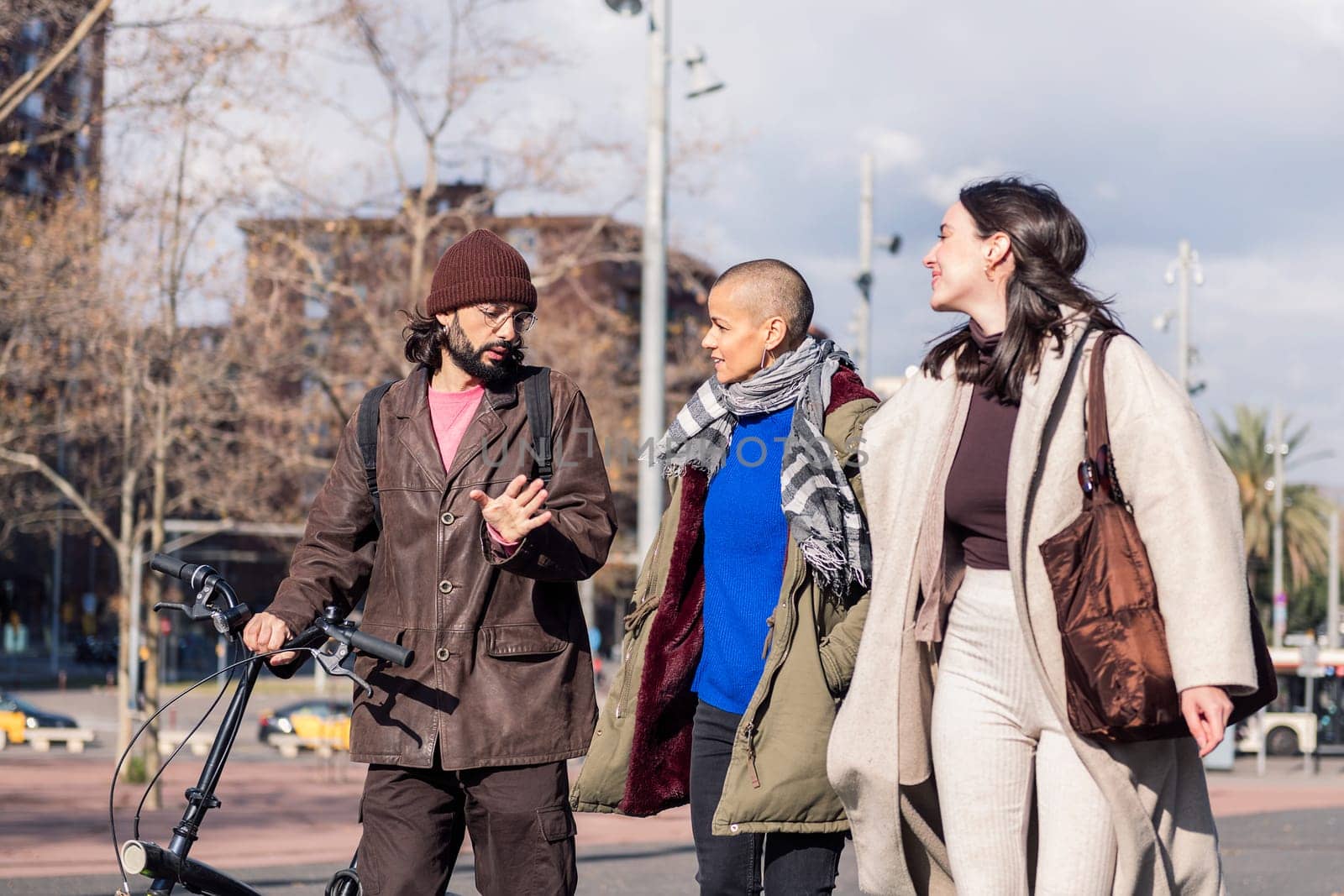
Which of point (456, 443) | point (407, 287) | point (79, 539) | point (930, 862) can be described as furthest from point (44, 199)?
point (79, 539)

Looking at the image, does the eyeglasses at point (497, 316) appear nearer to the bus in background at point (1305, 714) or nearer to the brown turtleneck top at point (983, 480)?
the brown turtleneck top at point (983, 480)

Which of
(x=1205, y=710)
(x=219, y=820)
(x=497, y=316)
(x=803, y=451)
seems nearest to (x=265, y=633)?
(x=497, y=316)

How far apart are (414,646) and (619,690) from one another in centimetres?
58

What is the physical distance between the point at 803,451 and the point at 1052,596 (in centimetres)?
94

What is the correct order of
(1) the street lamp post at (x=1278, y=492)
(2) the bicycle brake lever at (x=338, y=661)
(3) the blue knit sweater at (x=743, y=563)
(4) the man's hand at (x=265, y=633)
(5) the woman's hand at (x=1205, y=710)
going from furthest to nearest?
(1) the street lamp post at (x=1278, y=492)
(3) the blue knit sweater at (x=743, y=563)
(4) the man's hand at (x=265, y=633)
(2) the bicycle brake lever at (x=338, y=661)
(5) the woman's hand at (x=1205, y=710)

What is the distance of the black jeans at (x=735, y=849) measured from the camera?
392 centimetres

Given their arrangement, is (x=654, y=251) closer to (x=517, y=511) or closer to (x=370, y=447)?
(x=370, y=447)

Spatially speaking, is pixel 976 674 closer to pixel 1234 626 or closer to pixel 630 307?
pixel 1234 626

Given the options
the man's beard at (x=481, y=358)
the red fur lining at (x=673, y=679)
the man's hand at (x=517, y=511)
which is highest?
the man's beard at (x=481, y=358)

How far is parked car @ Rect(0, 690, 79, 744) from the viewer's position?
3042cm

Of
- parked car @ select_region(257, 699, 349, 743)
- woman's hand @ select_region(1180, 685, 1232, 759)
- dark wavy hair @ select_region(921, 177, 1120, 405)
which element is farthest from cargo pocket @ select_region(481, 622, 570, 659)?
parked car @ select_region(257, 699, 349, 743)

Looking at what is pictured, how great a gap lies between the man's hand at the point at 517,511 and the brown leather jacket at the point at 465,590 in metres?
0.10

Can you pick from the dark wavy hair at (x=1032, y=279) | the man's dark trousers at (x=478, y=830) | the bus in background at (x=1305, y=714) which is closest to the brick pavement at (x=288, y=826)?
the man's dark trousers at (x=478, y=830)

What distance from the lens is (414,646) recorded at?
3.95 metres
